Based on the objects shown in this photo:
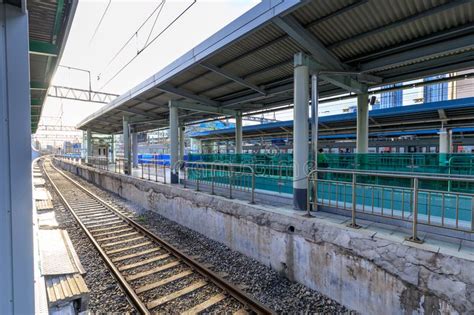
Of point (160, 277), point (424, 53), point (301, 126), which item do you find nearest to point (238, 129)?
point (301, 126)

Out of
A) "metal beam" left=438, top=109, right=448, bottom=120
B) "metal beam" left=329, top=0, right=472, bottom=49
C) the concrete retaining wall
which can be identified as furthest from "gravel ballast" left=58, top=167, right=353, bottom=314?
"metal beam" left=438, top=109, right=448, bottom=120

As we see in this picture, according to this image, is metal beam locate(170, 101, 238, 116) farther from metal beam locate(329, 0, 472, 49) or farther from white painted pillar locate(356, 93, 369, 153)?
metal beam locate(329, 0, 472, 49)

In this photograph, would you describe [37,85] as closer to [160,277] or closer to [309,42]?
[160,277]

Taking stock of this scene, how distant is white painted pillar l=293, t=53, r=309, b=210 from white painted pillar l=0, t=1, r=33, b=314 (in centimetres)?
487

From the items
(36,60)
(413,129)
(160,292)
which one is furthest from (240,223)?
(413,129)

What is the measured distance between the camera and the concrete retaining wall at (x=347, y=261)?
305cm

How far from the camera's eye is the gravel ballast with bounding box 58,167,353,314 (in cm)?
395

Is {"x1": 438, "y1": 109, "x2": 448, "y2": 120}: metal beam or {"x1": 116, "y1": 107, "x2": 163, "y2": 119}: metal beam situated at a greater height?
{"x1": 116, "y1": 107, "x2": 163, "y2": 119}: metal beam

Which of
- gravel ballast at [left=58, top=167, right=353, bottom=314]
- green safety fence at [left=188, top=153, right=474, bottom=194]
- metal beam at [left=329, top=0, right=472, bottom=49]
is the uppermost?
metal beam at [left=329, top=0, right=472, bottom=49]

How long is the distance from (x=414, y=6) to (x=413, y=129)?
12.5m

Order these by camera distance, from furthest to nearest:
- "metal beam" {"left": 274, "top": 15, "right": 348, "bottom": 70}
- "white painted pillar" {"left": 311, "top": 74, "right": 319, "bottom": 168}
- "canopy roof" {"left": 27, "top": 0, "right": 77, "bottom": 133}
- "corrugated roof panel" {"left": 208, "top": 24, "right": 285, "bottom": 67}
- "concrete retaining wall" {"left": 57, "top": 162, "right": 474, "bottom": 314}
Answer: "white painted pillar" {"left": 311, "top": 74, "right": 319, "bottom": 168} < "corrugated roof panel" {"left": 208, "top": 24, "right": 285, "bottom": 67} < "metal beam" {"left": 274, "top": 15, "right": 348, "bottom": 70} < "canopy roof" {"left": 27, "top": 0, "right": 77, "bottom": 133} < "concrete retaining wall" {"left": 57, "top": 162, "right": 474, "bottom": 314}

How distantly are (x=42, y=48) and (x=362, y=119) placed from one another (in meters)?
9.12

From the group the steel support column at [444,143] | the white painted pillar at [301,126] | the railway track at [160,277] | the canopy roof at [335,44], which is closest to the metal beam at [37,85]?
the canopy roof at [335,44]

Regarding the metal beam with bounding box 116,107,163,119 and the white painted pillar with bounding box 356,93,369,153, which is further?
the metal beam with bounding box 116,107,163,119
